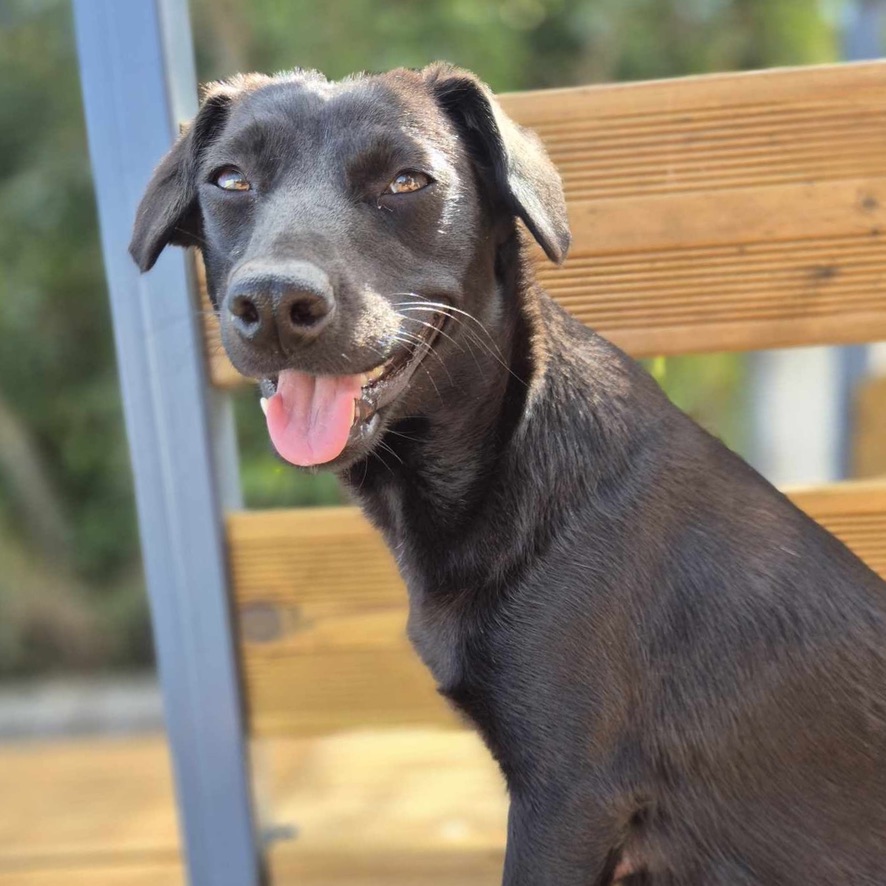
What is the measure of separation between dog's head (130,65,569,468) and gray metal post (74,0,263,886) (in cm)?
28

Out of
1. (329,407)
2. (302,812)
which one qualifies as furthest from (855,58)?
(302,812)

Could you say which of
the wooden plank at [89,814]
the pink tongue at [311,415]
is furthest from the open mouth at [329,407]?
the wooden plank at [89,814]

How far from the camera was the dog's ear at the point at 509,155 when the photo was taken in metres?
1.27

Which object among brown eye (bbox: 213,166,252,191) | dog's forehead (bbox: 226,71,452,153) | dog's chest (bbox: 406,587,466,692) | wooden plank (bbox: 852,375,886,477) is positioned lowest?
wooden plank (bbox: 852,375,886,477)

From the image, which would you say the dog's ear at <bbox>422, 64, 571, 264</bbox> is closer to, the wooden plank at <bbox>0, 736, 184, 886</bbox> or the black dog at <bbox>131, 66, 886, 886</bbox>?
the black dog at <bbox>131, 66, 886, 886</bbox>

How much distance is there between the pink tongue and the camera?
1.23 metres

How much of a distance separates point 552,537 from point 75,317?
3.23 m

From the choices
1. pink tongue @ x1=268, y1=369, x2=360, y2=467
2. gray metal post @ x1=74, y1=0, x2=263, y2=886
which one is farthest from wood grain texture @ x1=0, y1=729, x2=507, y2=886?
pink tongue @ x1=268, y1=369, x2=360, y2=467

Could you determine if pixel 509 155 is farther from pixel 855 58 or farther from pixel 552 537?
pixel 855 58

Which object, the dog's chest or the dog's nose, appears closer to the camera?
the dog's nose

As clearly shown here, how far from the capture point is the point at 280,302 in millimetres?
1125

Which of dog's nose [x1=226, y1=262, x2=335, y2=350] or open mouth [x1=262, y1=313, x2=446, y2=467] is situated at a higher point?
dog's nose [x1=226, y1=262, x2=335, y2=350]

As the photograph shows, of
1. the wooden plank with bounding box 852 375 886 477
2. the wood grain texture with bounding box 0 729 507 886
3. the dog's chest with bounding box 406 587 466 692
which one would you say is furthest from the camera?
the wooden plank with bounding box 852 375 886 477

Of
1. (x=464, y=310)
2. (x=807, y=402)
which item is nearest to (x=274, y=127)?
(x=464, y=310)
